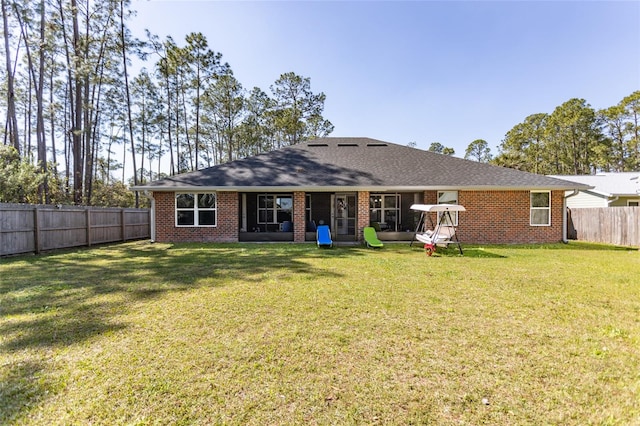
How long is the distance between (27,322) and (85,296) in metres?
1.22

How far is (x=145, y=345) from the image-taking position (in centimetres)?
341

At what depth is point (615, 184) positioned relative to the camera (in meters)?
18.9

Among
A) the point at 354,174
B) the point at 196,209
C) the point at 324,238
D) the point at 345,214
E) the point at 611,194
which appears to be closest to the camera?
the point at 324,238

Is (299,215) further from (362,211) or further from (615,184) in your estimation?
(615,184)

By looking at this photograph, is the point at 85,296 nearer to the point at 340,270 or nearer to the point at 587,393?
the point at 340,270

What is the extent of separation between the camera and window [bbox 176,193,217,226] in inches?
514

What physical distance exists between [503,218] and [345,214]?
719 cm

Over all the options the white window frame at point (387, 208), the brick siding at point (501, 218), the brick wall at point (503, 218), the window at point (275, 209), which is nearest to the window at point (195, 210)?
the brick siding at point (501, 218)

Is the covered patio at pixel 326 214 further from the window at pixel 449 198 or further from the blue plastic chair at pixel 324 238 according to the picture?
the blue plastic chair at pixel 324 238

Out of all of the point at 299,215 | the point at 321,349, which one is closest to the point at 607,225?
the point at 299,215

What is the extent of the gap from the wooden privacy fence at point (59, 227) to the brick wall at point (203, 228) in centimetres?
260

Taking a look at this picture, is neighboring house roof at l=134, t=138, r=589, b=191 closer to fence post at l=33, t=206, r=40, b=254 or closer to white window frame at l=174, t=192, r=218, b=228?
white window frame at l=174, t=192, r=218, b=228

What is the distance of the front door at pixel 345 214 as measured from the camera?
1549 centimetres

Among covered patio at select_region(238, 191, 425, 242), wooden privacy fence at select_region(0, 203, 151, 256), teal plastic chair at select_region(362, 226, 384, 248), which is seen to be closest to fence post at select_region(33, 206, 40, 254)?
wooden privacy fence at select_region(0, 203, 151, 256)
